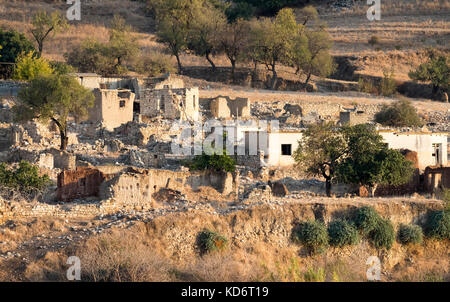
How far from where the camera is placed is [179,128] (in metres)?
36.0

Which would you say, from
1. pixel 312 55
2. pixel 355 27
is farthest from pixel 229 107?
pixel 355 27

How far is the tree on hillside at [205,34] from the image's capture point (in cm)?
5353

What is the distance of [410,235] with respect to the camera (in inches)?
1006

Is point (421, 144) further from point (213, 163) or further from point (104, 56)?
point (104, 56)

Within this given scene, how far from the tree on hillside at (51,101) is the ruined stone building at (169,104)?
499 centimetres

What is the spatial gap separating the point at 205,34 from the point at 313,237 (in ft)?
103

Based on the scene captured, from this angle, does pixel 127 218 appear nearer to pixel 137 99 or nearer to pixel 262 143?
pixel 262 143

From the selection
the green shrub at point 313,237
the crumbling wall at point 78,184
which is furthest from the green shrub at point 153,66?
the green shrub at point 313,237

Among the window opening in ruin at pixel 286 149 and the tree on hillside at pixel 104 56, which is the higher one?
the tree on hillside at pixel 104 56

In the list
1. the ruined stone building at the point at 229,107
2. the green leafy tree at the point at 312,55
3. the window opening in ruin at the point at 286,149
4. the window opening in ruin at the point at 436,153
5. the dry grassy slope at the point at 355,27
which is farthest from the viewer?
the dry grassy slope at the point at 355,27

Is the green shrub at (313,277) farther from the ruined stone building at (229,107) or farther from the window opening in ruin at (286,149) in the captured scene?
the ruined stone building at (229,107)

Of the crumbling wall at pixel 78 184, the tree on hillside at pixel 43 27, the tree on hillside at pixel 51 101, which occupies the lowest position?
the crumbling wall at pixel 78 184
